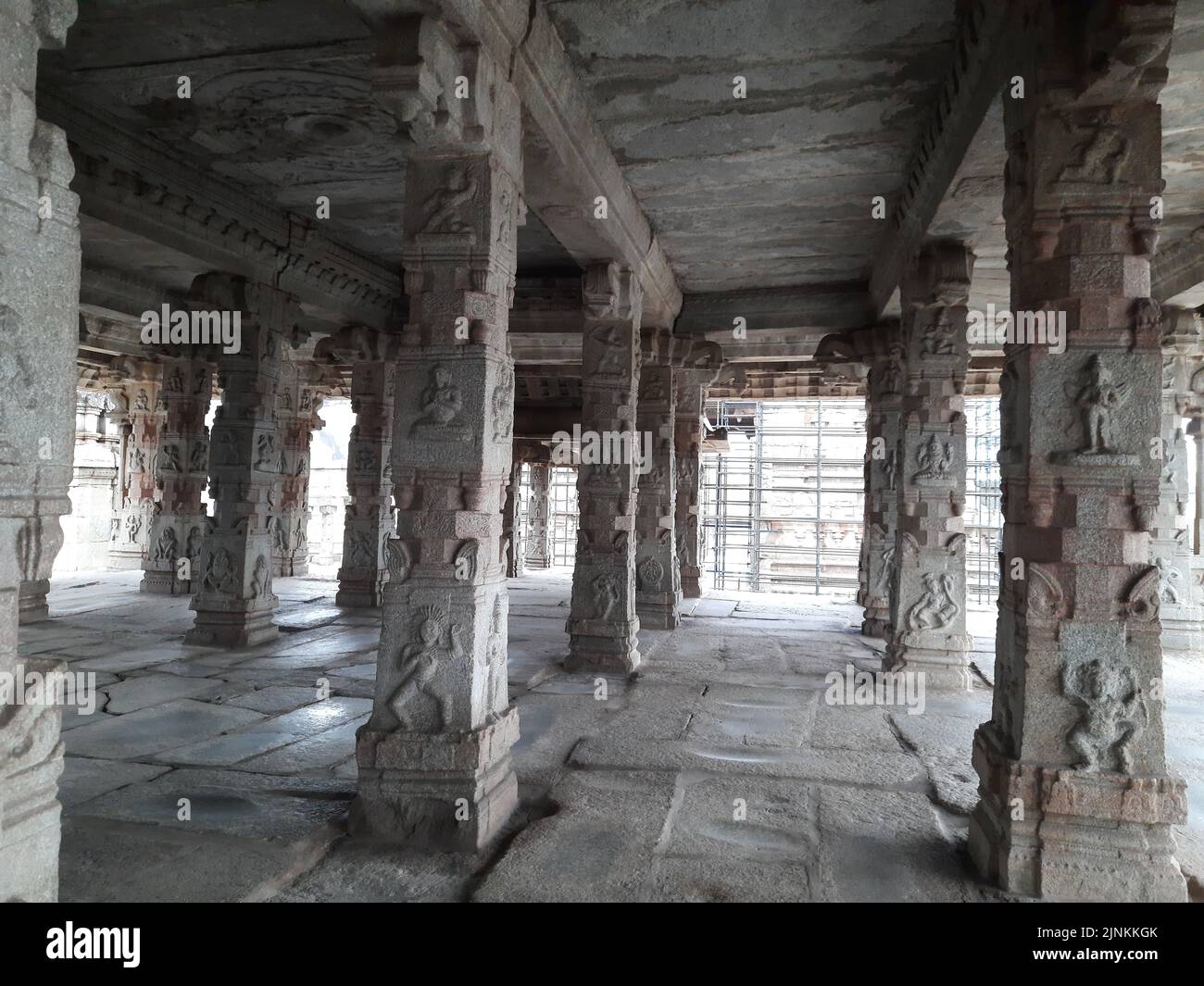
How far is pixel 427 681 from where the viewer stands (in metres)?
3.72

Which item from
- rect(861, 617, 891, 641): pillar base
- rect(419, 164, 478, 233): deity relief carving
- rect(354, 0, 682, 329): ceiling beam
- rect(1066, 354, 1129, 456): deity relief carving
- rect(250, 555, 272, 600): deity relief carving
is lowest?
rect(861, 617, 891, 641): pillar base

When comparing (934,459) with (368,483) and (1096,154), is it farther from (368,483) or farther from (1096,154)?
(368,483)

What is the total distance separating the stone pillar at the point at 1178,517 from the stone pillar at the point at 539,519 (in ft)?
45.9

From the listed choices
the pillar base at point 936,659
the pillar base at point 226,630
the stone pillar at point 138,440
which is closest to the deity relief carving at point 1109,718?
the pillar base at point 936,659

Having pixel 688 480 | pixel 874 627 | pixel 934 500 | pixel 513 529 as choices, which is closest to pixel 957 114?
pixel 934 500

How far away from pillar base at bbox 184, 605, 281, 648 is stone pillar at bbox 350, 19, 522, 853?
520 centimetres

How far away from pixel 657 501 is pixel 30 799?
27.7ft

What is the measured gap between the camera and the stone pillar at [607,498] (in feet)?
24.4

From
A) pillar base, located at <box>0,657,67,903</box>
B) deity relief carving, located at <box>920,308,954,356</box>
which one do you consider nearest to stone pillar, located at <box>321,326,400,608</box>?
deity relief carving, located at <box>920,308,954,356</box>

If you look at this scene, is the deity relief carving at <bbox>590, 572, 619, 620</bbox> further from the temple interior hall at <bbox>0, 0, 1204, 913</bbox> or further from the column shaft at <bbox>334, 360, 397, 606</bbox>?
the column shaft at <bbox>334, 360, 397, 606</bbox>

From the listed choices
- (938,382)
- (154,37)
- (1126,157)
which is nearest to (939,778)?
(1126,157)

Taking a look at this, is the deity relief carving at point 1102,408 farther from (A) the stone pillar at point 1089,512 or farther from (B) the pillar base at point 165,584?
(B) the pillar base at point 165,584

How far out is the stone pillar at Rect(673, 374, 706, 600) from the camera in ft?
43.4

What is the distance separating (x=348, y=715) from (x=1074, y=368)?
16.9 ft
